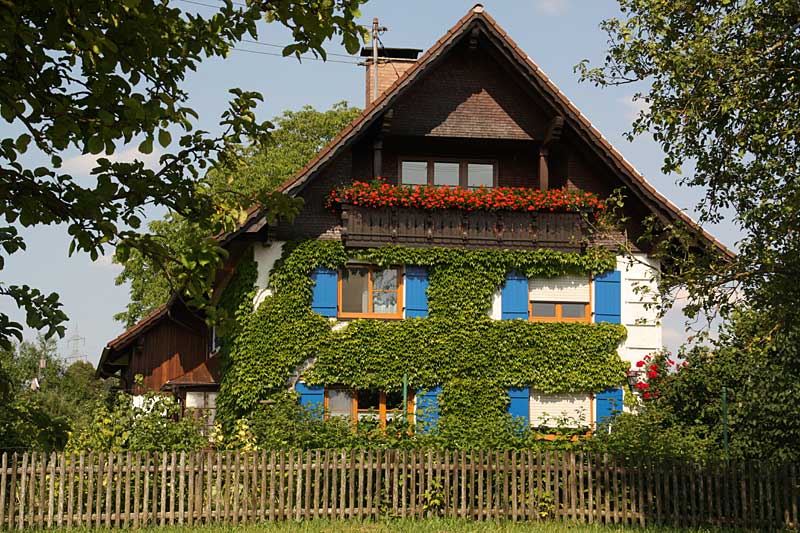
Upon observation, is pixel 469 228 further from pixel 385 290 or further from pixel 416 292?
pixel 385 290

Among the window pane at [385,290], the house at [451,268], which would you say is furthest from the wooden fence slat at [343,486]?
the window pane at [385,290]

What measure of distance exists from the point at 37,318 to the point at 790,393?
16182 mm

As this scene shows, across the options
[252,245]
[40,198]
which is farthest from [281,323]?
[40,198]

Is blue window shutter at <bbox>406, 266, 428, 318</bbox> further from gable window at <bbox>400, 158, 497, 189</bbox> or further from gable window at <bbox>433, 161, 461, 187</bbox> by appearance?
gable window at <bbox>433, 161, 461, 187</bbox>

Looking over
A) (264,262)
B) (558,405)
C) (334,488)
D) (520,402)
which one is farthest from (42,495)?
(558,405)

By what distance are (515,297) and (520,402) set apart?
240 cm

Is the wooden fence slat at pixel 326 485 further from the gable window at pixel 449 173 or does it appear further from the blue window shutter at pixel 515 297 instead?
the gable window at pixel 449 173

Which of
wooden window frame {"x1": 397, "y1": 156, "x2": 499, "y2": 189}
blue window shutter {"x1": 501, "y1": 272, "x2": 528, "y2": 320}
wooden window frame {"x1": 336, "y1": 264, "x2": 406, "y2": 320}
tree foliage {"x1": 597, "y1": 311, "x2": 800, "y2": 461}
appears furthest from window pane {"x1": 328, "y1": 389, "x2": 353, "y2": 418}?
tree foliage {"x1": 597, "y1": 311, "x2": 800, "y2": 461}

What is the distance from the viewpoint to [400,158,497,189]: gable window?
81.3ft

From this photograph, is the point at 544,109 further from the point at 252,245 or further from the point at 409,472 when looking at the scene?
the point at 409,472

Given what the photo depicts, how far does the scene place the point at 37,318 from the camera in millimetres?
5496

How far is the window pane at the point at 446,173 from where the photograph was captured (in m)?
24.9

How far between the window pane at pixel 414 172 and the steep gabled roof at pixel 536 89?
76.1 inches

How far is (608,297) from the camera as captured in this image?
941 inches
